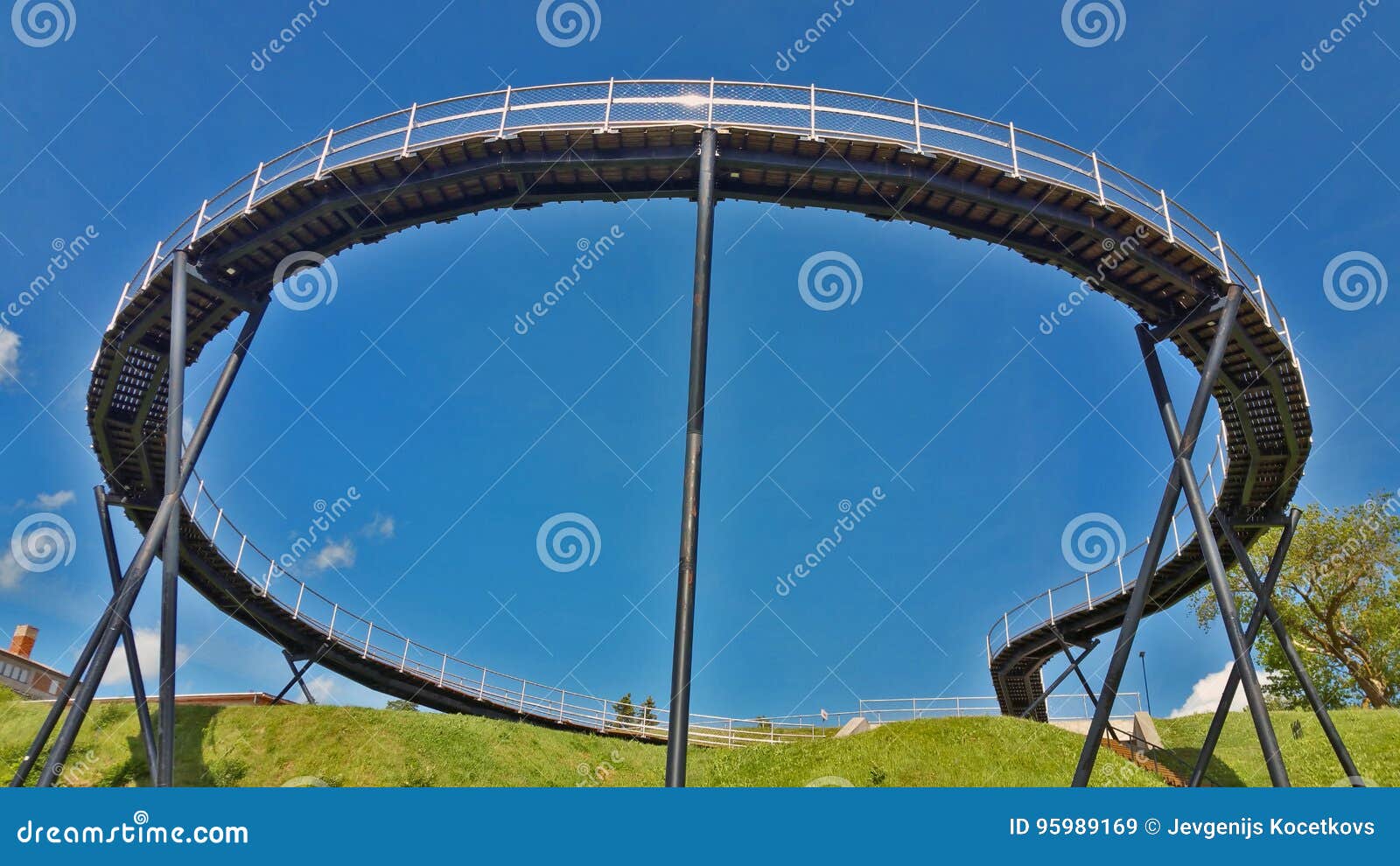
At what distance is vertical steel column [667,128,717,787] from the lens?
1051 cm

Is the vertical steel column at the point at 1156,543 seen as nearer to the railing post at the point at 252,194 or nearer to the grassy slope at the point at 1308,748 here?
the grassy slope at the point at 1308,748

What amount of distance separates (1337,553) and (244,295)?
3780cm

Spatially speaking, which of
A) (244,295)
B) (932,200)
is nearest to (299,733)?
(244,295)

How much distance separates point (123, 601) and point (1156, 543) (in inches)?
754

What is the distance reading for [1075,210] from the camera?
16.1m

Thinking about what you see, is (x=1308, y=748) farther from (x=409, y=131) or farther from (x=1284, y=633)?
(x=409, y=131)

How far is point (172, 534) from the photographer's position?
616 inches

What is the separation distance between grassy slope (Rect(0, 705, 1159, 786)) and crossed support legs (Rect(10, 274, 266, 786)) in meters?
4.09

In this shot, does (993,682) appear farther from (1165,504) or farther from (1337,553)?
(1165,504)

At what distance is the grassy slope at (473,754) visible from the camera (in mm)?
18109

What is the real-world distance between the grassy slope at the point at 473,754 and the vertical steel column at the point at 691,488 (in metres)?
8.12

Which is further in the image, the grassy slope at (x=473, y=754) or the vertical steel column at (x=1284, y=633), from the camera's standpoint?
the vertical steel column at (x=1284, y=633)

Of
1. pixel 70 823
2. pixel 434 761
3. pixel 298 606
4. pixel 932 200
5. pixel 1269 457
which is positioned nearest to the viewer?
pixel 70 823

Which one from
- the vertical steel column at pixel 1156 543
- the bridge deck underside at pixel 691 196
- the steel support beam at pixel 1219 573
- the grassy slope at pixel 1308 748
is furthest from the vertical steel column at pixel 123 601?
the grassy slope at pixel 1308 748
